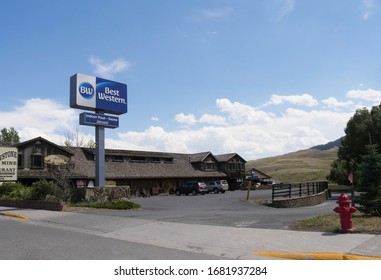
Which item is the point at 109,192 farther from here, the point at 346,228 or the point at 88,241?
the point at 346,228

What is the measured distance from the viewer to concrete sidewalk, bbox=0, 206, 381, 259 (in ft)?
27.6

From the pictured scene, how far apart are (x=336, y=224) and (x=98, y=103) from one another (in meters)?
17.6

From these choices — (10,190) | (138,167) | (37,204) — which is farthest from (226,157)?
(37,204)

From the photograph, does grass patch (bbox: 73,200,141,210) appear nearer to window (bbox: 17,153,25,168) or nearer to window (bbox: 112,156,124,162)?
window (bbox: 17,153,25,168)

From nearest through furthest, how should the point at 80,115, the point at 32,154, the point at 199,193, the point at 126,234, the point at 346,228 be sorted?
1. the point at 346,228
2. the point at 126,234
3. the point at 80,115
4. the point at 32,154
5. the point at 199,193

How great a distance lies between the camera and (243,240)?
10180mm

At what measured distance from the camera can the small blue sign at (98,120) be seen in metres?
23.9

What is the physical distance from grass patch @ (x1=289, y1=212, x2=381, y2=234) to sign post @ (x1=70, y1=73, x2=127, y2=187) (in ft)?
50.6

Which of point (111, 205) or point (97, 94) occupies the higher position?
point (97, 94)

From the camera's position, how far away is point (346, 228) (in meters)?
10.4

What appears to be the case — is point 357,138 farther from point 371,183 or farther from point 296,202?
point 371,183

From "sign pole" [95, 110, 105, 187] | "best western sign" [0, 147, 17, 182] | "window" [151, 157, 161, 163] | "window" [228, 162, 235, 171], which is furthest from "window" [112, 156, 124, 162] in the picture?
"sign pole" [95, 110, 105, 187]
